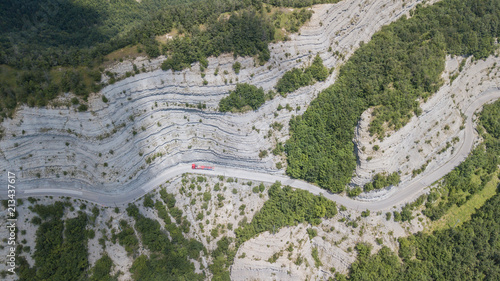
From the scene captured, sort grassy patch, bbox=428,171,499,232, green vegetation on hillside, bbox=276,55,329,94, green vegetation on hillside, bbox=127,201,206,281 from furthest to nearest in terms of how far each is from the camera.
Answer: green vegetation on hillside, bbox=276,55,329,94 < grassy patch, bbox=428,171,499,232 < green vegetation on hillside, bbox=127,201,206,281

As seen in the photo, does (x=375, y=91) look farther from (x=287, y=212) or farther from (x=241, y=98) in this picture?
(x=287, y=212)

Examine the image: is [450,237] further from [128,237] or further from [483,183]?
[128,237]

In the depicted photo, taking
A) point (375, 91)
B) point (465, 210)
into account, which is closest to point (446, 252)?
point (465, 210)

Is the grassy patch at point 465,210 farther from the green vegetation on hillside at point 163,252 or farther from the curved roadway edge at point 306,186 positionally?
the green vegetation on hillside at point 163,252

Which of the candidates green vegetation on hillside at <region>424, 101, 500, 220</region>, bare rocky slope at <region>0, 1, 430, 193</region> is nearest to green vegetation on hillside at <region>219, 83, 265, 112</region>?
bare rocky slope at <region>0, 1, 430, 193</region>

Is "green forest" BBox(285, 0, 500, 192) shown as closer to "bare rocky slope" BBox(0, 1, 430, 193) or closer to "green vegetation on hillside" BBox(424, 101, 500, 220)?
"bare rocky slope" BBox(0, 1, 430, 193)

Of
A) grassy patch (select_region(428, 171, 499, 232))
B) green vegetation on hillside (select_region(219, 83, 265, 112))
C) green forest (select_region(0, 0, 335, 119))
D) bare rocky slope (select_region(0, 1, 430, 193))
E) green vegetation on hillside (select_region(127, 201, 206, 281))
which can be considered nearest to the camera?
green forest (select_region(0, 0, 335, 119))
